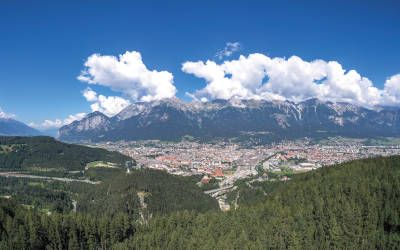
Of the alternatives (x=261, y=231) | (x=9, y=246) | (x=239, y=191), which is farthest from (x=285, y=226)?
(x=239, y=191)

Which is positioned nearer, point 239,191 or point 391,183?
point 391,183

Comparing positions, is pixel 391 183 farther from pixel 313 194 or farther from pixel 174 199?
pixel 174 199

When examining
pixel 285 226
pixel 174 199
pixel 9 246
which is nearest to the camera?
pixel 9 246

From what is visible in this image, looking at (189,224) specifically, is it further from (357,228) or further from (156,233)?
(357,228)

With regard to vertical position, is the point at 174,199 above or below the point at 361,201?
below

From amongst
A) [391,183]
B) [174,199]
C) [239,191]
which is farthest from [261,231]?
[239,191]

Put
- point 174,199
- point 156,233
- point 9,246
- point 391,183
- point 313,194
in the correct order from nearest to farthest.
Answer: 1. point 9,246
2. point 156,233
3. point 391,183
4. point 313,194
5. point 174,199

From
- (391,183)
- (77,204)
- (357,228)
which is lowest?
(77,204)
